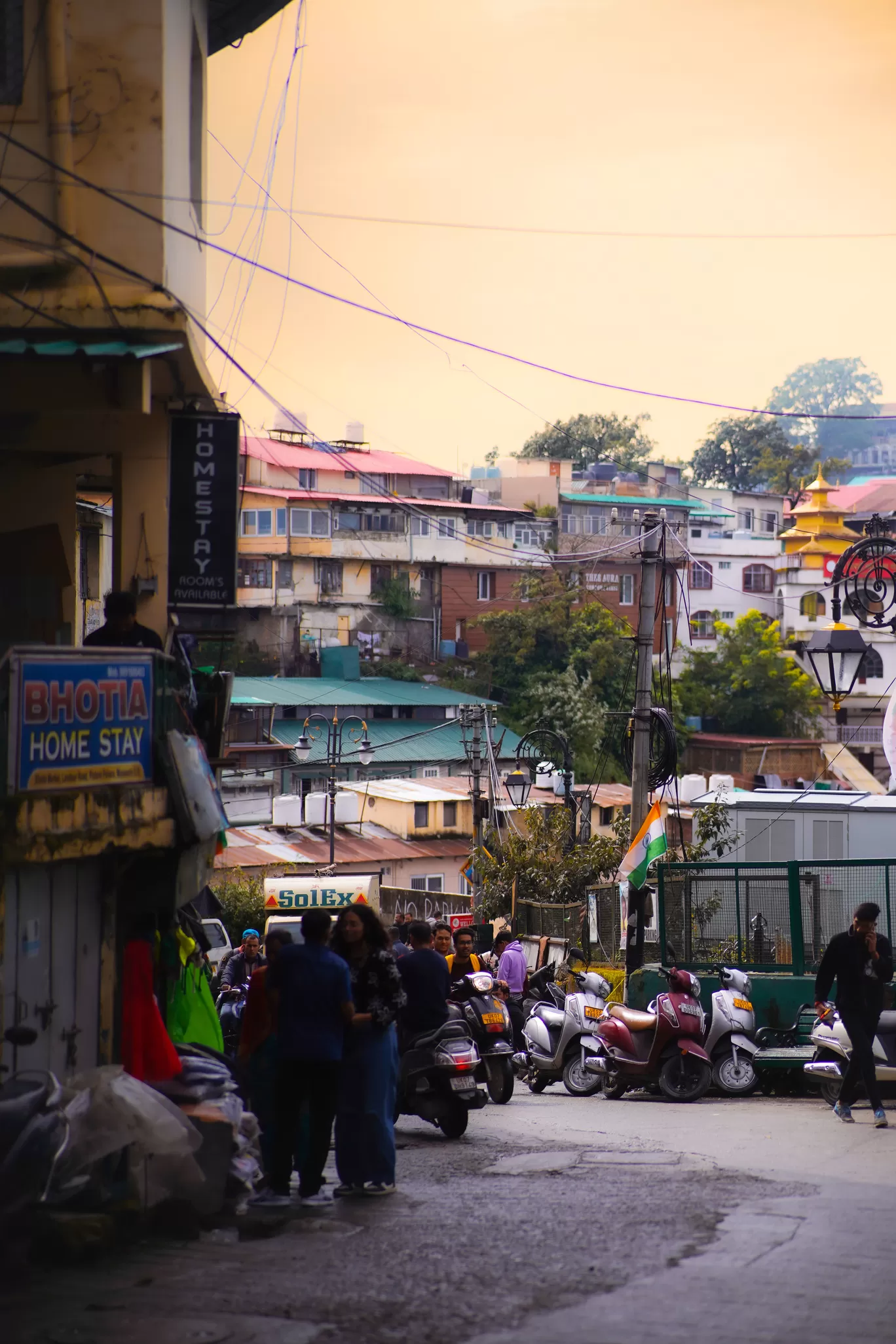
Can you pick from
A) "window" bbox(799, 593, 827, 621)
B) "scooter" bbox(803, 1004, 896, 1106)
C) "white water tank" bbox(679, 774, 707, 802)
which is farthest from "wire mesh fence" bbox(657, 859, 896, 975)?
"window" bbox(799, 593, 827, 621)

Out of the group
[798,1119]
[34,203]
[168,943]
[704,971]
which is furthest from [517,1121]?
[34,203]

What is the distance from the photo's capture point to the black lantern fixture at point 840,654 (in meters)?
16.6

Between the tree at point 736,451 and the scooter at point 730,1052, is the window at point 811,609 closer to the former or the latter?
the tree at point 736,451

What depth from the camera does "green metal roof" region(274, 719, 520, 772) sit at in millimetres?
51688

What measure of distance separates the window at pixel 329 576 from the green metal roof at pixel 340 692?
13.2 ft

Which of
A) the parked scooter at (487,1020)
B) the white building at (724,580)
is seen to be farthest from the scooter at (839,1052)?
the white building at (724,580)

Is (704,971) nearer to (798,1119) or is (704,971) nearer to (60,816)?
(798,1119)

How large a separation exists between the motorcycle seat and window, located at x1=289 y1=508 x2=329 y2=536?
47.1m

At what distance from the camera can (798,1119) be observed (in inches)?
485

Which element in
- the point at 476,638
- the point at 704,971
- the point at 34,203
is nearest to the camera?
the point at 34,203

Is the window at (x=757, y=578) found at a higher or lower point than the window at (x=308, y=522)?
lower

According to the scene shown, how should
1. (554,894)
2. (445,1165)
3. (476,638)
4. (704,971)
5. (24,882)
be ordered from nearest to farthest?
(24,882) → (445,1165) → (704,971) → (554,894) → (476,638)

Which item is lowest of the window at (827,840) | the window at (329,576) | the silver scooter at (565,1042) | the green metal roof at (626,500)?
the silver scooter at (565,1042)

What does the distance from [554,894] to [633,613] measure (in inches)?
1601
